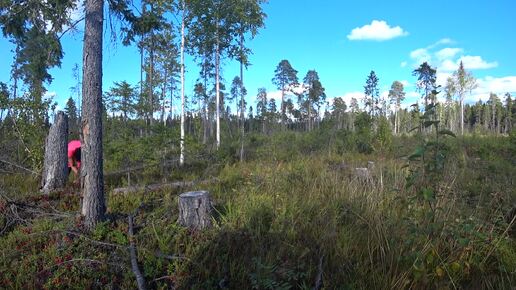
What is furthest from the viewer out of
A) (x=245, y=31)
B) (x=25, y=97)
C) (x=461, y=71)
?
(x=461, y=71)

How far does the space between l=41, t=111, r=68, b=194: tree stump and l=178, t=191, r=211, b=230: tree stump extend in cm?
454

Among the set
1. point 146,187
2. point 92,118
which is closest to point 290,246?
point 92,118

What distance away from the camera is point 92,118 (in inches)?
167

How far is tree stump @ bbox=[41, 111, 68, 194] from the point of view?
23.4 ft

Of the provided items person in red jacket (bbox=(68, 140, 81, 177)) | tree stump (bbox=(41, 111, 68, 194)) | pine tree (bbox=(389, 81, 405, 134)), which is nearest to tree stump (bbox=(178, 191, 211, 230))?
tree stump (bbox=(41, 111, 68, 194))

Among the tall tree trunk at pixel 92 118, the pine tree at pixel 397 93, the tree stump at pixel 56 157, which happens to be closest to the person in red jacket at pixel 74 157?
the tree stump at pixel 56 157

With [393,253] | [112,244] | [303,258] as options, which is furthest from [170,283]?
[393,253]

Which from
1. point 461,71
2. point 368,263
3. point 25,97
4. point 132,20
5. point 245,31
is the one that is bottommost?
point 368,263

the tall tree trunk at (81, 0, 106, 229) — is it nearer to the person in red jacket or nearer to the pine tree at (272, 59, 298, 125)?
the person in red jacket

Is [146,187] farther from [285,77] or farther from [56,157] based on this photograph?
[285,77]

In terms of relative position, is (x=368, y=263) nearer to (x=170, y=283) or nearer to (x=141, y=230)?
(x=170, y=283)

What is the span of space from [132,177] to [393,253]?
7.40 metres

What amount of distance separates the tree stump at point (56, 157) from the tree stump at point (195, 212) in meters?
4.54

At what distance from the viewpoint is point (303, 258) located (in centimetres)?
321
